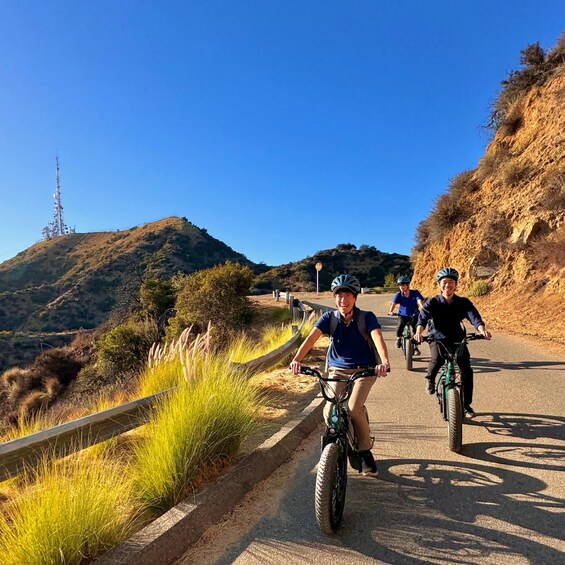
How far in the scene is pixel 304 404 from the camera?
21.0 ft

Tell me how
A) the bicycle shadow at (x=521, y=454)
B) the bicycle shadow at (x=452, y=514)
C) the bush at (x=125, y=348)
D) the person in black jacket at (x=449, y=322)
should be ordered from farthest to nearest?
the bush at (x=125, y=348) < the person in black jacket at (x=449, y=322) < the bicycle shadow at (x=521, y=454) < the bicycle shadow at (x=452, y=514)

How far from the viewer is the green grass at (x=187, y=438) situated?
3355 mm

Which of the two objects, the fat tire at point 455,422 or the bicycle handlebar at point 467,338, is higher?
the bicycle handlebar at point 467,338

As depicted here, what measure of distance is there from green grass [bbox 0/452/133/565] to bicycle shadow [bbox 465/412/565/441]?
428 centimetres

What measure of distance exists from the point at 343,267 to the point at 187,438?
7257cm

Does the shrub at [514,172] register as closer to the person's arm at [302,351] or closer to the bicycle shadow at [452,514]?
the bicycle shadow at [452,514]

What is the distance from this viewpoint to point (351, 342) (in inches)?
151

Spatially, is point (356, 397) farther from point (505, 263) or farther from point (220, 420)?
point (505, 263)

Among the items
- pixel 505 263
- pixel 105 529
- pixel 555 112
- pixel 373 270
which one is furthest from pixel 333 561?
pixel 373 270

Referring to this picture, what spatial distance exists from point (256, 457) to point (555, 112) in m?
23.2

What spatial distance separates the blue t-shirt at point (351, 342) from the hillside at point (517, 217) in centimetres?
975

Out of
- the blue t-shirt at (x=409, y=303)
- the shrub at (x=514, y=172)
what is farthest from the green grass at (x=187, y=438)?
the shrub at (x=514, y=172)

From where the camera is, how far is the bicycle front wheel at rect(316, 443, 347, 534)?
291 cm

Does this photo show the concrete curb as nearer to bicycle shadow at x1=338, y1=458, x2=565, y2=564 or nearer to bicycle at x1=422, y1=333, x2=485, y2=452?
bicycle shadow at x1=338, y1=458, x2=565, y2=564
